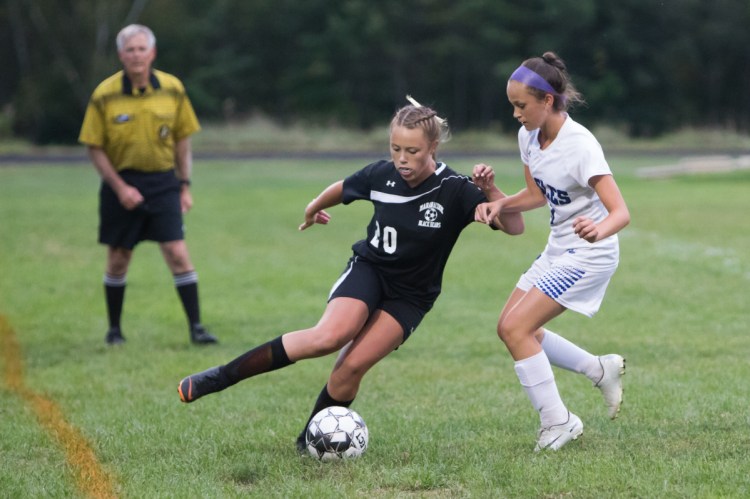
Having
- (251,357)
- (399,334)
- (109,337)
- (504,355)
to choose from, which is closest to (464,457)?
(399,334)

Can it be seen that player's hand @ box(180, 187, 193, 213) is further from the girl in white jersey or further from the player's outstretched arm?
the girl in white jersey

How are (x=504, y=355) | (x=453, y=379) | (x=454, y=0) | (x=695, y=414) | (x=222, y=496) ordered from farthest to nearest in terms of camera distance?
(x=454, y=0), (x=504, y=355), (x=453, y=379), (x=695, y=414), (x=222, y=496)

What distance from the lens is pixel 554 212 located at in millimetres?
5594

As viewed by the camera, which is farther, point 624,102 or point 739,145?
point 624,102

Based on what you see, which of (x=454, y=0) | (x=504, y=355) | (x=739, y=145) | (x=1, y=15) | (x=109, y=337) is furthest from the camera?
(x=454, y=0)

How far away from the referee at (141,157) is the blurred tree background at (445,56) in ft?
140

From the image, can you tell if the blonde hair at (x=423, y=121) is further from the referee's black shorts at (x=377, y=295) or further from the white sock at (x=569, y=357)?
the white sock at (x=569, y=357)

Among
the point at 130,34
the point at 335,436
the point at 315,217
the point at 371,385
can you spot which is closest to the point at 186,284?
the point at 130,34

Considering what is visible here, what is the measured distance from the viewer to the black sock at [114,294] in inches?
359

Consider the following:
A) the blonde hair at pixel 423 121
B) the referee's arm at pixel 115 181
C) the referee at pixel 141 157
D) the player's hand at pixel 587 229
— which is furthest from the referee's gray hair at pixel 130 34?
the player's hand at pixel 587 229

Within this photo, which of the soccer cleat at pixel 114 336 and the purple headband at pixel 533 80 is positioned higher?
the purple headband at pixel 533 80

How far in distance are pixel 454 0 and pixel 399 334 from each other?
51.3 meters

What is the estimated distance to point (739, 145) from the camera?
153 feet

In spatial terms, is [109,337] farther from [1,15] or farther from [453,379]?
[1,15]
